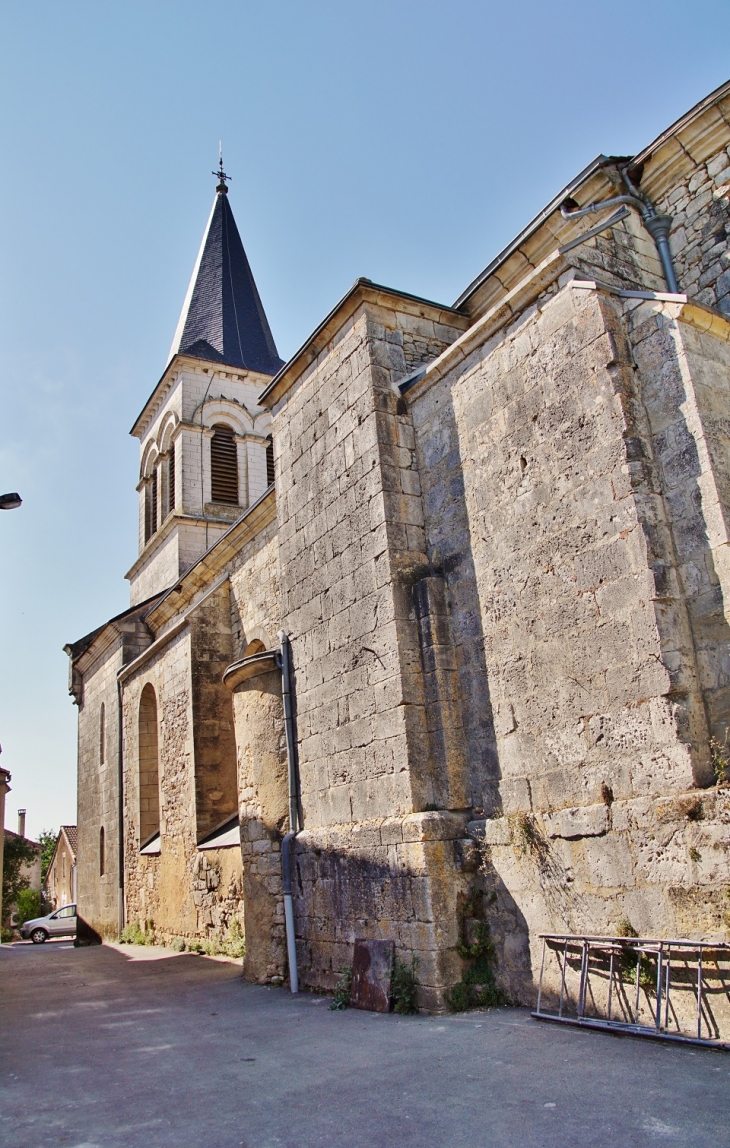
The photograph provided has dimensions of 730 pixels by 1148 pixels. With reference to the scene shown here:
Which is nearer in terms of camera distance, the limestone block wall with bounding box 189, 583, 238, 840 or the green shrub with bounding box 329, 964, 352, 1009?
the green shrub with bounding box 329, 964, 352, 1009

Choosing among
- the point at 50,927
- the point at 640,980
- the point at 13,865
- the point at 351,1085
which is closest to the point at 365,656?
the point at 640,980

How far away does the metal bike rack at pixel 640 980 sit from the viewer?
3.90m

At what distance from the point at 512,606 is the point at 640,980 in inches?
92.5

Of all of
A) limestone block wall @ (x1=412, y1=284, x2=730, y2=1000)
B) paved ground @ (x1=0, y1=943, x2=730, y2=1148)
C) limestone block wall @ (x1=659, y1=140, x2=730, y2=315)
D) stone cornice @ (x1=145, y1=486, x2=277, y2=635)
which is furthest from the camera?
stone cornice @ (x1=145, y1=486, x2=277, y2=635)

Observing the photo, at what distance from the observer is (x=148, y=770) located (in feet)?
47.8

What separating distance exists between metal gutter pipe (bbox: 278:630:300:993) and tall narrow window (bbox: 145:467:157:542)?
43.3 ft

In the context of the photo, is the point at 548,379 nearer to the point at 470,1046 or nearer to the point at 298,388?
the point at 298,388

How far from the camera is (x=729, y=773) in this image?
423 cm

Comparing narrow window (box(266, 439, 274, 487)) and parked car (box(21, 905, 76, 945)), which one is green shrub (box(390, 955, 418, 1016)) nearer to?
narrow window (box(266, 439, 274, 487))

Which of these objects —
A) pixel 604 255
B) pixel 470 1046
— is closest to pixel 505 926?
pixel 470 1046

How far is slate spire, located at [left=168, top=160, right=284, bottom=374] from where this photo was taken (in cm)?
2070

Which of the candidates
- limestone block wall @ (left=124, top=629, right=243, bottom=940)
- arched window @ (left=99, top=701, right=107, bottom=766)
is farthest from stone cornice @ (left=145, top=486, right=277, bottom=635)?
arched window @ (left=99, top=701, right=107, bottom=766)

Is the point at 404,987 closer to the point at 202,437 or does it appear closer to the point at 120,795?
the point at 120,795

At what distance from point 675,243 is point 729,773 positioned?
170 inches
